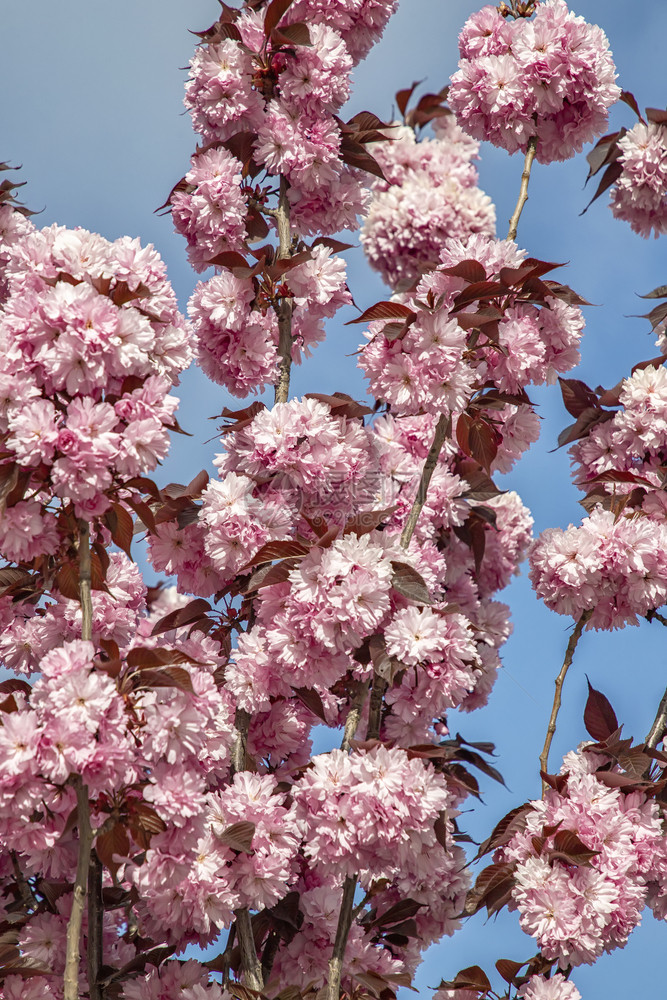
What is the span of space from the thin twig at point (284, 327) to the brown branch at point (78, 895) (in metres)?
1.25

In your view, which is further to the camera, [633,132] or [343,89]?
[633,132]

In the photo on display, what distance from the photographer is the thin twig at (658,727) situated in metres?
3.00

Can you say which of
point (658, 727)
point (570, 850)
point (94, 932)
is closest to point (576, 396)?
point (658, 727)

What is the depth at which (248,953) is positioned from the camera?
2580 mm

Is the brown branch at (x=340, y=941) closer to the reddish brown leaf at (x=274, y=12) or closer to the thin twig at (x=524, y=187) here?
the thin twig at (x=524, y=187)

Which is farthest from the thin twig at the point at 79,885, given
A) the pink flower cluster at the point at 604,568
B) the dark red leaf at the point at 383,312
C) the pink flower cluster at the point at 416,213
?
the pink flower cluster at the point at 416,213

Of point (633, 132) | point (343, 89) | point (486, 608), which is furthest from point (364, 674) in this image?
point (633, 132)

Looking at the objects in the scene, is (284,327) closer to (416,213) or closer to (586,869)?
(586,869)

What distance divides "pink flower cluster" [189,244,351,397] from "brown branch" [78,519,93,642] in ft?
2.87

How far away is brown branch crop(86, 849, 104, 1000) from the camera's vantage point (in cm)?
247

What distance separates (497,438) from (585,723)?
84 cm

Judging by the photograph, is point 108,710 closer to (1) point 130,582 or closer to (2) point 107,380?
(2) point 107,380

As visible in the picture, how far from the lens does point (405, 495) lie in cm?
330

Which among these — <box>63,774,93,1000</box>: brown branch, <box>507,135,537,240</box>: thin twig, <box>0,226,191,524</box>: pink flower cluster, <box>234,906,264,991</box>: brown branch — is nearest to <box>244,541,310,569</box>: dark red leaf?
<box>0,226,191,524</box>: pink flower cluster
